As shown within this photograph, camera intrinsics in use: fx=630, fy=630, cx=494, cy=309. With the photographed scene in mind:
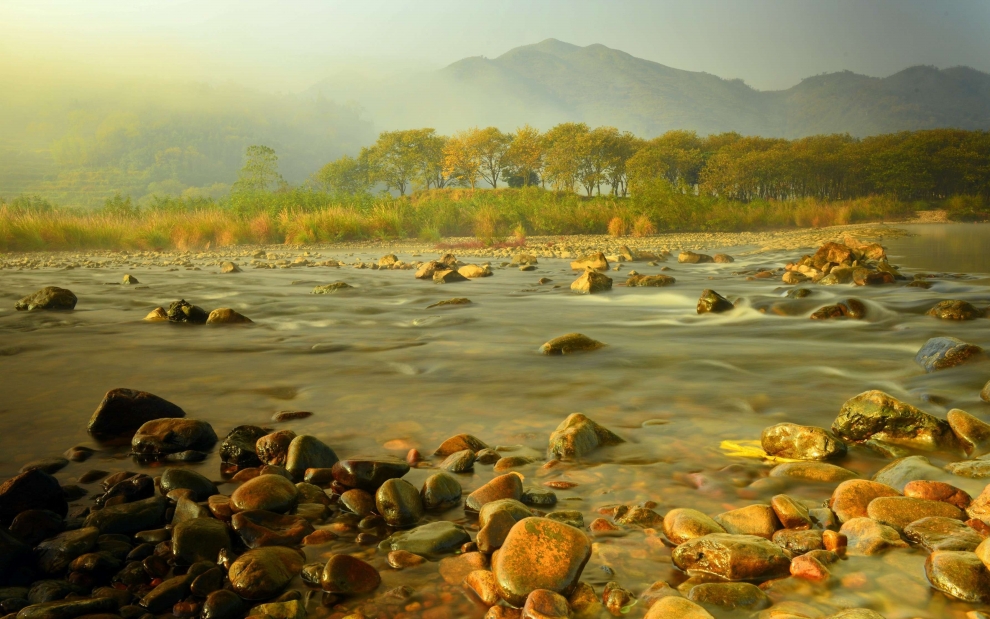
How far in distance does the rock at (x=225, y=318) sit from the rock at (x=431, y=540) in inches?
219

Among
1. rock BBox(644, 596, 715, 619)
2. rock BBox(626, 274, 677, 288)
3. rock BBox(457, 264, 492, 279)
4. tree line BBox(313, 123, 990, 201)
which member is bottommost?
rock BBox(644, 596, 715, 619)

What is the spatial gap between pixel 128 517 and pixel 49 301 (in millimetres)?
7204

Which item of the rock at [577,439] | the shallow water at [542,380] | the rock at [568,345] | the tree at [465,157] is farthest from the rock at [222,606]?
the tree at [465,157]

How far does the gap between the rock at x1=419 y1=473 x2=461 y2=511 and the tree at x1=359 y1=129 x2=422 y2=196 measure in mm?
103734

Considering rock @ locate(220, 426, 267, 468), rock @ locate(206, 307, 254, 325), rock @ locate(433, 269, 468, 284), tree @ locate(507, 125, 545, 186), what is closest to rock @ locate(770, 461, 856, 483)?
rock @ locate(220, 426, 267, 468)

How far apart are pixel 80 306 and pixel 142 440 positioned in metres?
6.53

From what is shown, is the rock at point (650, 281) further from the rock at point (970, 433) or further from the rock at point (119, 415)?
the rock at point (119, 415)

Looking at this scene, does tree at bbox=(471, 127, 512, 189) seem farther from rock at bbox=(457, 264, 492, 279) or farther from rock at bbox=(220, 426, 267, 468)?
rock at bbox=(220, 426, 267, 468)

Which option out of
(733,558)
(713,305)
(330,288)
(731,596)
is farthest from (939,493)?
(330,288)

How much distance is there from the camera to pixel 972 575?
1814 millimetres

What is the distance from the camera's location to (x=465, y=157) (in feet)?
323

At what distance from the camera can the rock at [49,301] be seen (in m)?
7.85

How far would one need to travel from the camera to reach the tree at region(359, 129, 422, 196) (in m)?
105

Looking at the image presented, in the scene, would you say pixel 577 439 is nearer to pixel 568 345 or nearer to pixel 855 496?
pixel 855 496
